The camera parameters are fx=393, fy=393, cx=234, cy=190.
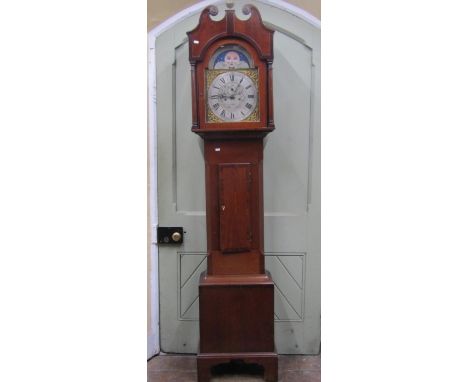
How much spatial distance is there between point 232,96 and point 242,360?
1117 millimetres

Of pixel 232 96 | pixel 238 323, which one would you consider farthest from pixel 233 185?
pixel 238 323

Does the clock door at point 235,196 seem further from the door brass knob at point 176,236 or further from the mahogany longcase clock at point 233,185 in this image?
the door brass knob at point 176,236

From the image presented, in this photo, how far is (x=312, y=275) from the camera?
1975 millimetres

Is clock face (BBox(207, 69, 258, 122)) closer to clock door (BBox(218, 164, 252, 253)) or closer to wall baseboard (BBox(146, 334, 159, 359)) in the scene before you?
clock door (BBox(218, 164, 252, 253))

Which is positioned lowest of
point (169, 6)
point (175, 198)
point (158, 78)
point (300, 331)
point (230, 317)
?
point (300, 331)

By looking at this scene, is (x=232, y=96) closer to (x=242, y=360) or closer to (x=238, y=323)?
(x=238, y=323)

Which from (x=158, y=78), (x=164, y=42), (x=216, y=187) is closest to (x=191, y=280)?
(x=216, y=187)

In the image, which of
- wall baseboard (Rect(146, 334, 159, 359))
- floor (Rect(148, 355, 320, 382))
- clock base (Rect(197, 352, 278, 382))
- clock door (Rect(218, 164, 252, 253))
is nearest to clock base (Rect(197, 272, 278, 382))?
clock base (Rect(197, 352, 278, 382))

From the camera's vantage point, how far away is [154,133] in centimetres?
196

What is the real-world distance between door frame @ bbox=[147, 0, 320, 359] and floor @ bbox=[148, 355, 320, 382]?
0.09 metres

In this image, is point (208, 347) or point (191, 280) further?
point (191, 280)

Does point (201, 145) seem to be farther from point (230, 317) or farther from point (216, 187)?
point (230, 317)

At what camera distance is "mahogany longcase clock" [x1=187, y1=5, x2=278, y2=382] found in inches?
63.6

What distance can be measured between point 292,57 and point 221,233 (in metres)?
0.93
